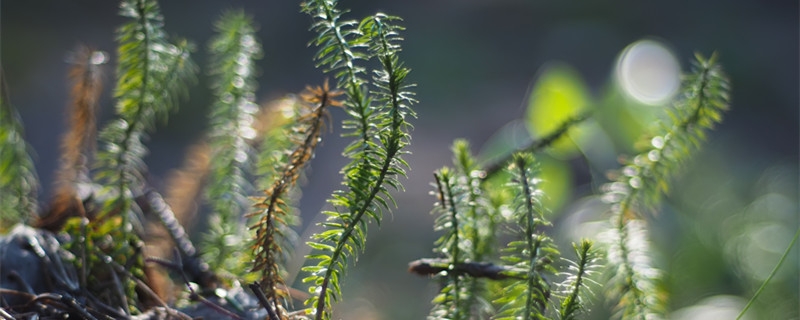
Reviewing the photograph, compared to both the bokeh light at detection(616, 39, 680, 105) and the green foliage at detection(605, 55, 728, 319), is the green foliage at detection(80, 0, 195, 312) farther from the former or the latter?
the bokeh light at detection(616, 39, 680, 105)

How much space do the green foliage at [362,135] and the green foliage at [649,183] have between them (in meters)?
0.20

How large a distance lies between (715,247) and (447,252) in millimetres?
893

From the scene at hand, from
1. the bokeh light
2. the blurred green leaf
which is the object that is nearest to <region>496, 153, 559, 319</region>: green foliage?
the blurred green leaf

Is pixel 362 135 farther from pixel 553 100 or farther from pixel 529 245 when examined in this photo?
pixel 553 100

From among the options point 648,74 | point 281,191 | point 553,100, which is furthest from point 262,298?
point 648,74

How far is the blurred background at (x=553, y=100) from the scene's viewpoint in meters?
0.88

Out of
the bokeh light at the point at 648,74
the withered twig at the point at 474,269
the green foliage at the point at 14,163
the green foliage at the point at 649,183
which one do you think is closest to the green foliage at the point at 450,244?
the withered twig at the point at 474,269

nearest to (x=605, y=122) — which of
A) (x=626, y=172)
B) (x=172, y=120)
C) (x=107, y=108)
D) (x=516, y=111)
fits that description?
(x=626, y=172)

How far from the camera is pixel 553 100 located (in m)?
0.72

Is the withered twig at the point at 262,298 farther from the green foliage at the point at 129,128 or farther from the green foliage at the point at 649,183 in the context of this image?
the green foliage at the point at 649,183

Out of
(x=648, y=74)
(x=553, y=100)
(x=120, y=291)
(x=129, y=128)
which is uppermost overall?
(x=648, y=74)

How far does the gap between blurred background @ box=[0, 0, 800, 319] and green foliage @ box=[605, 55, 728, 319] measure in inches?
9.9

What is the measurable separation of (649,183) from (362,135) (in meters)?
0.25

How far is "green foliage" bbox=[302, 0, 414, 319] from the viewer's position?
0.27 metres
